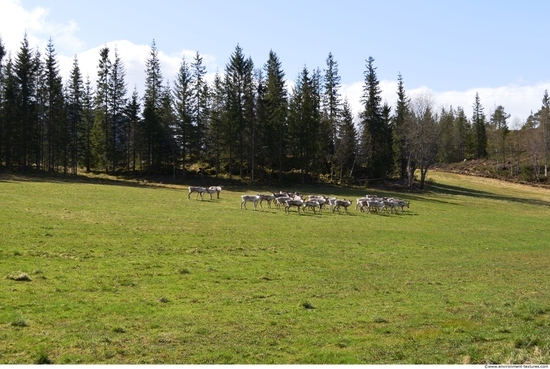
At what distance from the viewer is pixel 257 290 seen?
50.0ft

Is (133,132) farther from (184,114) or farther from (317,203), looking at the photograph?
(317,203)

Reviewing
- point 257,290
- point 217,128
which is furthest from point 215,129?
point 257,290

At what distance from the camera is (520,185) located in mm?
88938

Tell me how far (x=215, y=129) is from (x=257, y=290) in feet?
187

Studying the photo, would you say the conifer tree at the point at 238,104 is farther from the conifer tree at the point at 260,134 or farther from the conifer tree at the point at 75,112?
the conifer tree at the point at 75,112

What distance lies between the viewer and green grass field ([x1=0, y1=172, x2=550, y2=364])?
31.6 feet

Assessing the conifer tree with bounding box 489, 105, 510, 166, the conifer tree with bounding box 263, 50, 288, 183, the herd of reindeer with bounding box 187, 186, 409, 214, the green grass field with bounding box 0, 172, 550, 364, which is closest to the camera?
the green grass field with bounding box 0, 172, 550, 364

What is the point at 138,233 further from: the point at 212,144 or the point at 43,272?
the point at 212,144

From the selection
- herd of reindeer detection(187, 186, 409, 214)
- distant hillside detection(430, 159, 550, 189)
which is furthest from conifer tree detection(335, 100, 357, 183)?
distant hillside detection(430, 159, 550, 189)

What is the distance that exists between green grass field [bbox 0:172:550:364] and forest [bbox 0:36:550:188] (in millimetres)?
38925

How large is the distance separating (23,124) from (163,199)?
37890mm

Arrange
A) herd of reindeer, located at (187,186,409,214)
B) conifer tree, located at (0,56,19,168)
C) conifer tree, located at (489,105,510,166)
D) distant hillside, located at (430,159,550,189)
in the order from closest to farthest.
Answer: herd of reindeer, located at (187,186,409,214)
conifer tree, located at (0,56,19,168)
distant hillside, located at (430,159,550,189)
conifer tree, located at (489,105,510,166)

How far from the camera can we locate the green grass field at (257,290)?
9625mm

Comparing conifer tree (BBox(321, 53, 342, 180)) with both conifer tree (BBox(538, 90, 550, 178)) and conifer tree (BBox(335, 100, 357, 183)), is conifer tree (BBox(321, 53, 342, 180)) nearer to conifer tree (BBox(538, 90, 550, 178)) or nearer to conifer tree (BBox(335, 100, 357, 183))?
conifer tree (BBox(335, 100, 357, 183))
